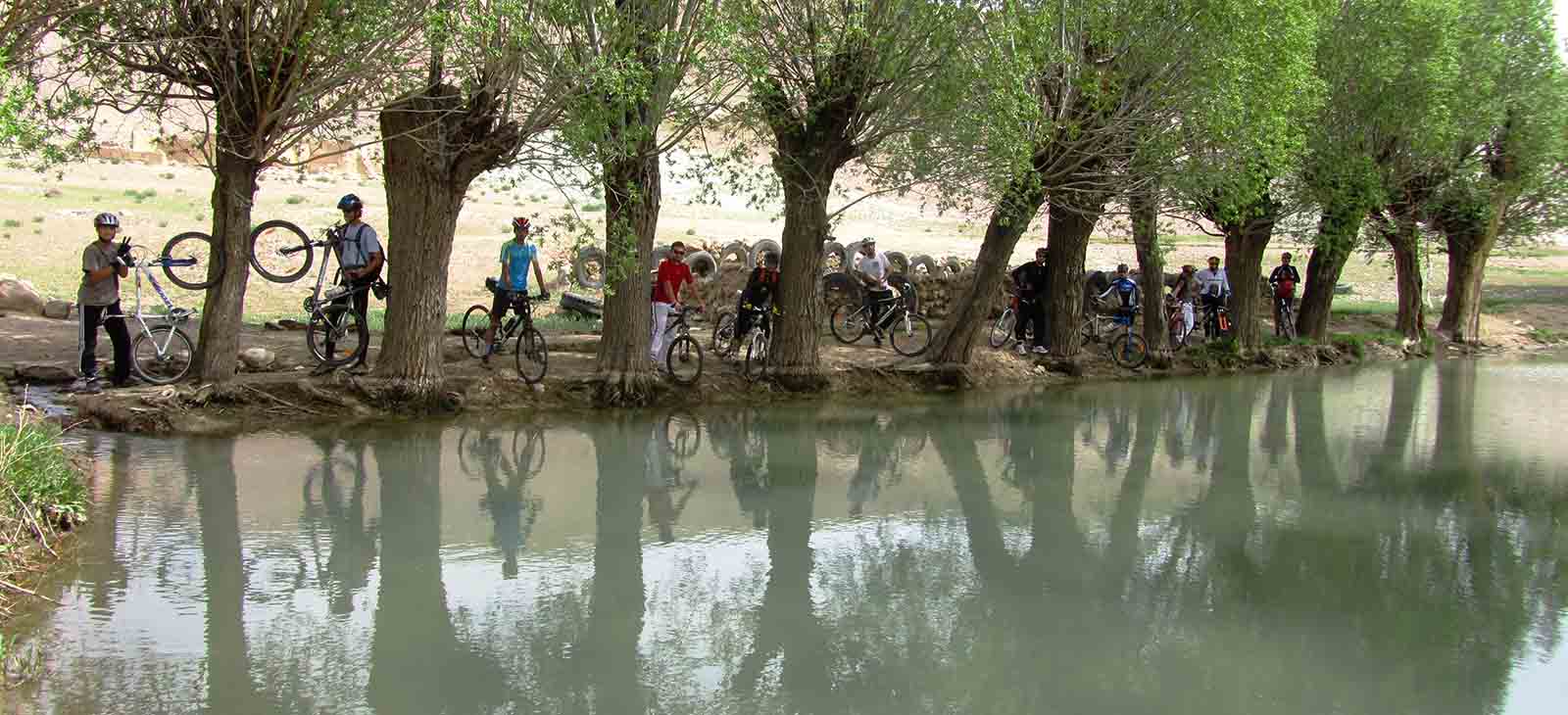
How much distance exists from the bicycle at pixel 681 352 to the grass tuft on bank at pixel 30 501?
27.2ft

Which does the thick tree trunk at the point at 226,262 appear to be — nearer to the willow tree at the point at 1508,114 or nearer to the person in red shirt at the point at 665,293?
the person in red shirt at the point at 665,293

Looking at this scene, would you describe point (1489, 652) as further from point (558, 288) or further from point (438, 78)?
point (558, 288)

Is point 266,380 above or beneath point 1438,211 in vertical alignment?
beneath

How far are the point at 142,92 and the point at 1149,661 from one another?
1163cm

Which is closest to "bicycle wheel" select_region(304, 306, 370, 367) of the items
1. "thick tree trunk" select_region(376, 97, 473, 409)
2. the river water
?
"thick tree trunk" select_region(376, 97, 473, 409)

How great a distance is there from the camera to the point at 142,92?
44.7 feet

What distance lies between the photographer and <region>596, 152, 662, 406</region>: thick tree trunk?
53.2ft

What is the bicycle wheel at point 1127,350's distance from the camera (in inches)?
880

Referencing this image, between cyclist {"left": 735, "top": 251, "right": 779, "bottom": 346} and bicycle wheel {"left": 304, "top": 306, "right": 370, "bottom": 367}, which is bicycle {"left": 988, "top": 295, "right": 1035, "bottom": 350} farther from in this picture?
bicycle wheel {"left": 304, "top": 306, "right": 370, "bottom": 367}

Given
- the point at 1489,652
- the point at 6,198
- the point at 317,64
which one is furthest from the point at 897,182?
the point at 6,198

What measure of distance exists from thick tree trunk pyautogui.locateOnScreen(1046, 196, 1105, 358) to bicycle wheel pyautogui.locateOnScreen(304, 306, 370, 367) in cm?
1124

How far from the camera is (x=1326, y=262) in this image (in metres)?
26.0

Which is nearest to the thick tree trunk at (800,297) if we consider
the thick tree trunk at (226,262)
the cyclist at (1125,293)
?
the thick tree trunk at (226,262)

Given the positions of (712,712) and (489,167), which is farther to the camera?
(489,167)
